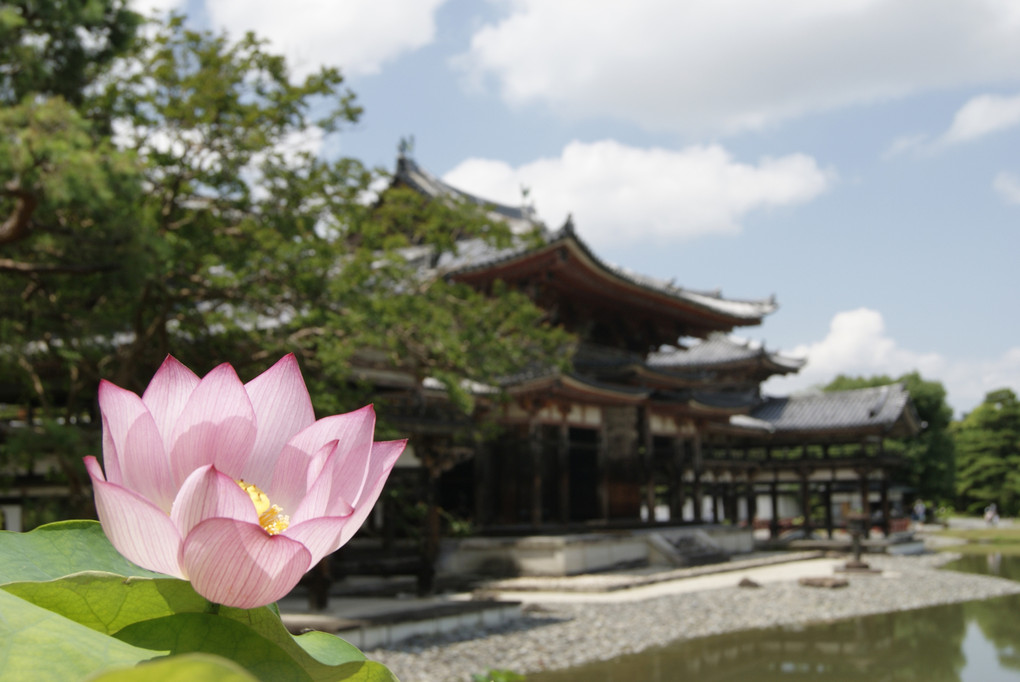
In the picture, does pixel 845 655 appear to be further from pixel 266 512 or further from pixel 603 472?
pixel 266 512

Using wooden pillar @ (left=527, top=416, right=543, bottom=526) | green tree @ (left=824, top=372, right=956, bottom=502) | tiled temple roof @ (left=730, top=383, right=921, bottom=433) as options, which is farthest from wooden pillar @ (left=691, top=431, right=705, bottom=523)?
green tree @ (left=824, top=372, right=956, bottom=502)

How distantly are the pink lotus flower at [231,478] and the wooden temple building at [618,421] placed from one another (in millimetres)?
8947

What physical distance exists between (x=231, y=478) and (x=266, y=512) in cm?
7

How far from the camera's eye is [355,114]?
8.28 metres

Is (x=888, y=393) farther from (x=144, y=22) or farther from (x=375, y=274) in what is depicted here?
(x=144, y=22)

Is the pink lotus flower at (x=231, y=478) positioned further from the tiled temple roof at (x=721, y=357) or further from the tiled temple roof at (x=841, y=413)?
the tiled temple roof at (x=721, y=357)

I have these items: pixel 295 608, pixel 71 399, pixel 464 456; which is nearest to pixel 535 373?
pixel 464 456

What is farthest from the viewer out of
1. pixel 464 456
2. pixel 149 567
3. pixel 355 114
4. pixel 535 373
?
pixel 535 373

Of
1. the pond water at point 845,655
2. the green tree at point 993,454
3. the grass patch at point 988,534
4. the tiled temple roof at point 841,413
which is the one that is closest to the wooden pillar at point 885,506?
the tiled temple roof at point 841,413

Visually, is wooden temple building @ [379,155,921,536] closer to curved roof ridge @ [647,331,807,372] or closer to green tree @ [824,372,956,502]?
curved roof ridge @ [647,331,807,372]

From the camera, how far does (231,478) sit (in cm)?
48

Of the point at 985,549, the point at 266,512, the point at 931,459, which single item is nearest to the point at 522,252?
the point at 266,512

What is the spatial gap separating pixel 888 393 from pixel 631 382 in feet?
33.9

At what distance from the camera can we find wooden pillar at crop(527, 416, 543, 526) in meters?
14.6
